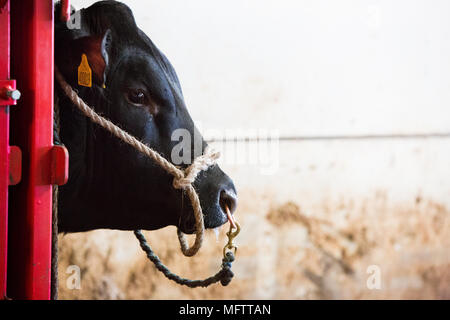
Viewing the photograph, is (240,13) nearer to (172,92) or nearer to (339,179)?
(339,179)

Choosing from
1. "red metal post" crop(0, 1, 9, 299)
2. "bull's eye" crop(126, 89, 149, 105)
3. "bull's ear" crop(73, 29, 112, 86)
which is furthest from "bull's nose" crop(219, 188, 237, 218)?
"red metal post" crop(0, 1, 9, 299)

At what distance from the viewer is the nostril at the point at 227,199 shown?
1729 millimetres

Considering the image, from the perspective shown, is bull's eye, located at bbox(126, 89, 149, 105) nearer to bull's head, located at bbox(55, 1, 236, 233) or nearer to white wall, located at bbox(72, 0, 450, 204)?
bull's head, located at bbox(55, 1, 236, 233)

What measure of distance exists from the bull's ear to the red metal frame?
0.85ft

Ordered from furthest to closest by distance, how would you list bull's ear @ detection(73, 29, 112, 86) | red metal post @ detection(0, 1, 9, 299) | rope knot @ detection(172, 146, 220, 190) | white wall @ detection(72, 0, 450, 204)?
1. white wall @ detection(72, 0, 450, 204)
2. rope knot @ detection(172, 146, 220, 190)
3. bull's ear @ detection(73, 29, 112, 86)
4. red metal post @ detection(0, 1, 9, 299)

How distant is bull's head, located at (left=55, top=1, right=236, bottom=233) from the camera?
65.7 inches

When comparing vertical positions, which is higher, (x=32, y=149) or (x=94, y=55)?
(x=94, y=55)

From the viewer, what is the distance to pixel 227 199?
5.69 feet

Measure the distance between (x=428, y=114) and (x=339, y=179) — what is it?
28.3 inches

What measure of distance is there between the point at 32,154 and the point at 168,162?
48cm

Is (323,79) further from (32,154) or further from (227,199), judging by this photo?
(32,154)

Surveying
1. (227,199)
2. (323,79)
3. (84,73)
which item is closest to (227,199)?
Answer: (227,199)
